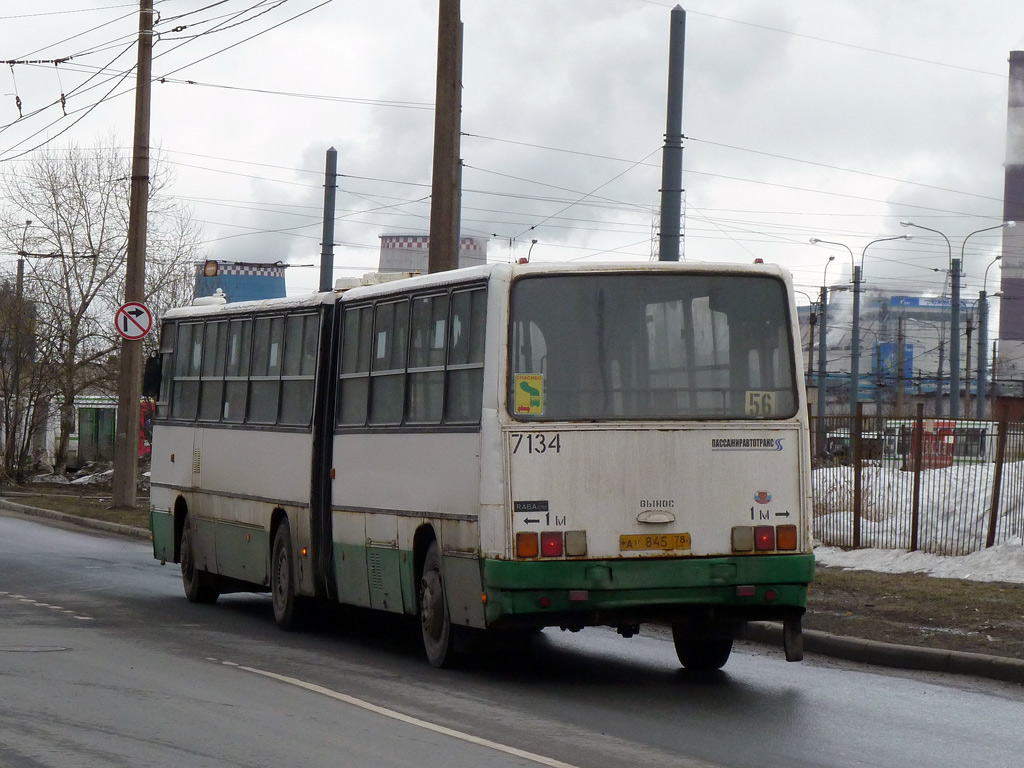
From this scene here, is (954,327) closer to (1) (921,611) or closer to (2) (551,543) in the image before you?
(1) (921,611)

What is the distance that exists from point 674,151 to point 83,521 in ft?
56.5

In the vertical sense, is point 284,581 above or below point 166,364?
below

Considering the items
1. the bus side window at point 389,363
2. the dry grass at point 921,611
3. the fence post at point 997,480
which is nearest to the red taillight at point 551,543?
the bus side window at point 389,363

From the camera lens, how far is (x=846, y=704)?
10.1 metres

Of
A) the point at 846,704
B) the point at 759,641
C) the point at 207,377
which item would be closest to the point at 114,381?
the point at 207,377

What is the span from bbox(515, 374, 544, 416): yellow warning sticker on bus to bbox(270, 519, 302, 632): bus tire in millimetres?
4394

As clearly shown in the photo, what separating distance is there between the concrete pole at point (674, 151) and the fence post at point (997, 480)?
490 cm

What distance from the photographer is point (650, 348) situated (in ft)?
36.2

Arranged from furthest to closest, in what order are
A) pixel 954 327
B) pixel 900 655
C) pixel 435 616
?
pixel 954 327
pixel 900 655
pixel 435 616

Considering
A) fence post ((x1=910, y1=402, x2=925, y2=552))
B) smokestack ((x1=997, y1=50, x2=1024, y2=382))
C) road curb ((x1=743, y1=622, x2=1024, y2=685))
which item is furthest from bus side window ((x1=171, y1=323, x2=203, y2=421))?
smokestack ((x1=997, y1=50, x2=1024, y2=382))

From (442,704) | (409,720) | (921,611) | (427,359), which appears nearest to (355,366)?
(427,359)

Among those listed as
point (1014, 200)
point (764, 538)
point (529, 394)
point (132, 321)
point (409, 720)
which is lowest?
point (409, 720)

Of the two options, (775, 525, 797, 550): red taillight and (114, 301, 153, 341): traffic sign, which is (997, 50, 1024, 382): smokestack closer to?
(114, 301, 153, 341): traffic sign

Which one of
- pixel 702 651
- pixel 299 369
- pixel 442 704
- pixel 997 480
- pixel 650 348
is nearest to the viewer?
pixel 442 704
